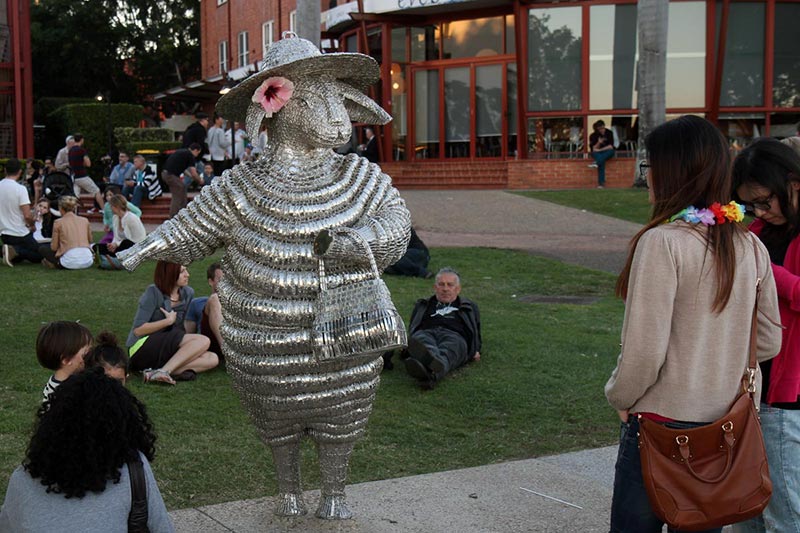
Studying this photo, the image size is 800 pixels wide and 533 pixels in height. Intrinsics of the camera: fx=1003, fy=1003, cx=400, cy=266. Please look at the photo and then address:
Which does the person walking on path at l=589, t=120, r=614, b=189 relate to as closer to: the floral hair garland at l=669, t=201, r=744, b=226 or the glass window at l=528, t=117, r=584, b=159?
the glass window at l=528, t=117, r=584, b=159

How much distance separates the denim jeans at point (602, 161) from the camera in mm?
21000

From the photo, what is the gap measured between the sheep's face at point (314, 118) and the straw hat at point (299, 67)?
0.22 ft

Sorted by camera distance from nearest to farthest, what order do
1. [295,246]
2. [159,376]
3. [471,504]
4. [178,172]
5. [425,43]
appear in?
[295,246]
[471,504]
[159,376]
[178,172]
[425,43]

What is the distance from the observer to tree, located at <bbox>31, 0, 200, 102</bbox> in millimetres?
40188

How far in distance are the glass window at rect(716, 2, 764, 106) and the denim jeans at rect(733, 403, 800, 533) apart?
1959cm

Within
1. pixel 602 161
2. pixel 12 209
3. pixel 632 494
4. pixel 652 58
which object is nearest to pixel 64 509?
pixel 632 494

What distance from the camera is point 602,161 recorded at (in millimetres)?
21047

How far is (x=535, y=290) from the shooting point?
10961 millimetres

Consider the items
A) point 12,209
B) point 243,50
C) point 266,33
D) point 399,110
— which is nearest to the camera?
point 12,209

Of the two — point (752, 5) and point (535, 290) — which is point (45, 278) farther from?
point (752, 5)

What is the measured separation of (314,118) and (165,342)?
3.36 meters

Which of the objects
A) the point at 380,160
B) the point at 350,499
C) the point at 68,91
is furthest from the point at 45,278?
the point at 68,91

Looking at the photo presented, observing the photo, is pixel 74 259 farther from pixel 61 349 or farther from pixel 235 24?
pixel 235 24

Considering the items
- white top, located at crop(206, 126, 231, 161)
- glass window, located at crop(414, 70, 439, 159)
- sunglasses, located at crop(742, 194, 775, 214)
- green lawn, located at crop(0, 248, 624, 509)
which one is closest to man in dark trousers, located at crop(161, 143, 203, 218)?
white top, located at crop(206, 126, 231, 161)
